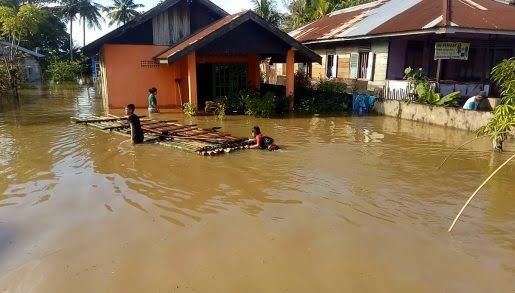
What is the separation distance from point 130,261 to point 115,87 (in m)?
14.0

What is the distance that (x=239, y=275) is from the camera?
15.3ft

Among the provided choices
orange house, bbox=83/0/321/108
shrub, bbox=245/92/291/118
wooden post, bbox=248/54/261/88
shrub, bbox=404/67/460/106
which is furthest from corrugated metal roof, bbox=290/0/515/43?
shrub, bbox=245/92/291/118

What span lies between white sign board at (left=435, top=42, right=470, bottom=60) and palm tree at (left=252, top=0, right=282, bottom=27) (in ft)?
71.4

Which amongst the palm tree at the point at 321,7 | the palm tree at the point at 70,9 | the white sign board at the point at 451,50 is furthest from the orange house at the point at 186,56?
the palm tree at the point at 70,9

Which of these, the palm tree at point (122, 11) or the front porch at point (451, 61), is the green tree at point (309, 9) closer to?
the front porch at point (451, 61)

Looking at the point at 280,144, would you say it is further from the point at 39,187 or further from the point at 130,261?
the point at 130,261

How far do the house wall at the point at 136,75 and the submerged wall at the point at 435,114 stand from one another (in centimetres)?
890

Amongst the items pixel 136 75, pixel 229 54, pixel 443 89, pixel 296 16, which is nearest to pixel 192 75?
pixel 229 54

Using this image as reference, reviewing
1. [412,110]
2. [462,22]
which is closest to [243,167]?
[412,110]

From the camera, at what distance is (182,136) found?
37.1 ft

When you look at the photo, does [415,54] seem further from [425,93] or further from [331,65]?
[331,65]

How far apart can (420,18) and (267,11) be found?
2129cm

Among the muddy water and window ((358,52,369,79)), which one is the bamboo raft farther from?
window ((358,52,369,79))

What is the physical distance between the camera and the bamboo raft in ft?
33.0
